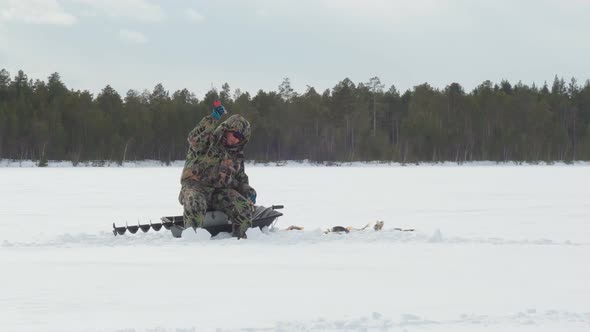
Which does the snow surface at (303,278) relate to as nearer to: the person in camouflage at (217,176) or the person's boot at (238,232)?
the person's boot at (238,232)

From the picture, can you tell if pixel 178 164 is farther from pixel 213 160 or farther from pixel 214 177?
pixel 214 177

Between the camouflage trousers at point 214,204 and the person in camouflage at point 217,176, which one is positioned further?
the person in camouflage at point 217,176

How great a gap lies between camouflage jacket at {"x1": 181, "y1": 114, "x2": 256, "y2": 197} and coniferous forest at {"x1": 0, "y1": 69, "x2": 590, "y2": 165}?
6884 cm

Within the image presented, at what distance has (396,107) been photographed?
118 m

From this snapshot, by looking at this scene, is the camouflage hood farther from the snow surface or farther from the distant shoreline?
the distant shoreline

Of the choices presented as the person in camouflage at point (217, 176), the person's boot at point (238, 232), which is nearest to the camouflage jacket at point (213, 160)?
the person in camouflage at point (217, 176)

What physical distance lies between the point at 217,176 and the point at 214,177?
0.05m

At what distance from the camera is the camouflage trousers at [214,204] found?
11.2 m

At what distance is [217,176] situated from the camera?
1149 cm

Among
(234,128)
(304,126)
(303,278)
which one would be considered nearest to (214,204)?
(234,128)

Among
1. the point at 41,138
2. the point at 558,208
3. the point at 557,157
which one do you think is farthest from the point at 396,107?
the point at 558,208

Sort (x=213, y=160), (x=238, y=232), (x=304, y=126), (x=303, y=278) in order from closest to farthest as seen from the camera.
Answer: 1. (x=303, y=278)
2. (x=238, y=232)
3. (x=213, y=160)
4. (x=304, y=126)

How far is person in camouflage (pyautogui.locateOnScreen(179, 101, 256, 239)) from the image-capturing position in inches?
444

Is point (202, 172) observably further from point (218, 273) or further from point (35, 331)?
point (35, 331)
